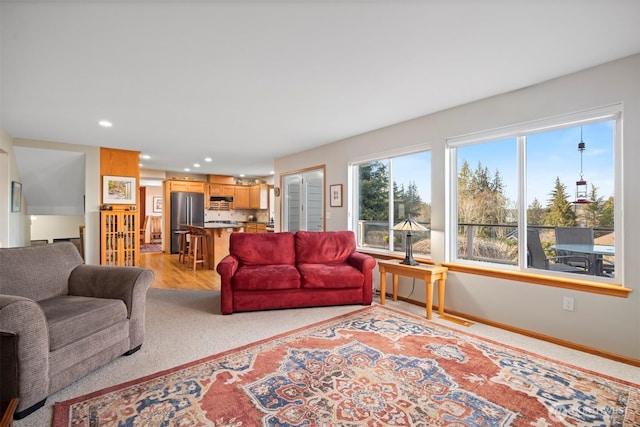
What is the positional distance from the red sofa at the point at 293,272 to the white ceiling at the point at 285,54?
170 cm

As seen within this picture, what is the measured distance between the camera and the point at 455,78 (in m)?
2.77

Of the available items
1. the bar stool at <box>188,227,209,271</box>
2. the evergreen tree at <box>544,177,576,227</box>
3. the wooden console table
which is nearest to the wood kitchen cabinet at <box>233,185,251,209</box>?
the bar stool at <box>188,227,209,271</box>

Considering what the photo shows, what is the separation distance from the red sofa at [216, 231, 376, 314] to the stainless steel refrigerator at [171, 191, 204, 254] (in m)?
4.97

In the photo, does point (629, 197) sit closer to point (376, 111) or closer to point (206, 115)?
point (376, 111)

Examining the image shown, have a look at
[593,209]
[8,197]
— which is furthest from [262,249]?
[8,197]

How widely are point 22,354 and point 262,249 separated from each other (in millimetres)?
2608

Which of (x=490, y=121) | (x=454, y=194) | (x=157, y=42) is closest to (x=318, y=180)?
(x=454, y=194)

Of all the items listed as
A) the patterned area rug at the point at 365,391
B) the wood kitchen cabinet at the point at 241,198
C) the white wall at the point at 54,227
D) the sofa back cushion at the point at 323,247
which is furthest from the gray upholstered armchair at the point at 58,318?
the wood kitchen cabinet at the point at 241,198

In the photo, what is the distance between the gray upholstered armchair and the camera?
167 cm

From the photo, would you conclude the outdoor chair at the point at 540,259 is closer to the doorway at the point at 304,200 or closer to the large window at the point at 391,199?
the large window at the point at 391,199

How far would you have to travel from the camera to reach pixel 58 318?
6.31 ft

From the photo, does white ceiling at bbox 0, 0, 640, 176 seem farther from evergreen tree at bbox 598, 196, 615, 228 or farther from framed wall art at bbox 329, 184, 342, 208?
framed wall art at bbox 329, 184, 342, 208

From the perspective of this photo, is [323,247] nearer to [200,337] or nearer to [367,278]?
[367,278]

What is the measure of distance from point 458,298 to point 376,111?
2.45 meters
